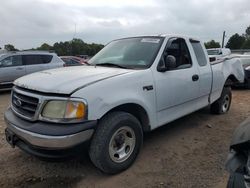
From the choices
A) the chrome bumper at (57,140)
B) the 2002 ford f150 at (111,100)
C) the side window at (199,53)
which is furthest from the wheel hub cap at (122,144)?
the side window at (199,53)

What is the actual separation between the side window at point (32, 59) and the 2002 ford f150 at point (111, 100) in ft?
24.5

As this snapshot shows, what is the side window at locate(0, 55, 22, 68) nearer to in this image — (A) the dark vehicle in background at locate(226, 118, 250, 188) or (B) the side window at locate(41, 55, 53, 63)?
(B) the side window at locate(41, 55, 53, 63)

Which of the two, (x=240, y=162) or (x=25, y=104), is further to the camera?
(x=25, y=104)

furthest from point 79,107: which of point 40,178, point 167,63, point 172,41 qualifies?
point 172,41

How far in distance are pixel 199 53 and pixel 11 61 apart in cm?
839

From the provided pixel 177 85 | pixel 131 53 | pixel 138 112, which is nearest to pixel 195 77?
pixel 177 85

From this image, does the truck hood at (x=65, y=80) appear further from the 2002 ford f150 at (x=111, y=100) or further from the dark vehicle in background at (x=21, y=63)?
the dark vehicle in background at (x=21, y=63)

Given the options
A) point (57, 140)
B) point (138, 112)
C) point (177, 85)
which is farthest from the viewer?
point (177, 85)

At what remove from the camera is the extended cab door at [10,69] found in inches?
424

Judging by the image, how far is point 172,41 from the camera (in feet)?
15.4

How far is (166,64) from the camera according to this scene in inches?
166

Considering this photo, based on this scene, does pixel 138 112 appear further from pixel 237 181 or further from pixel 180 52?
pixel 237 181

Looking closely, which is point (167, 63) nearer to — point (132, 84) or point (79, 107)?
point (132, 84)

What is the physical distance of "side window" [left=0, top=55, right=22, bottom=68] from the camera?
11.0 m
